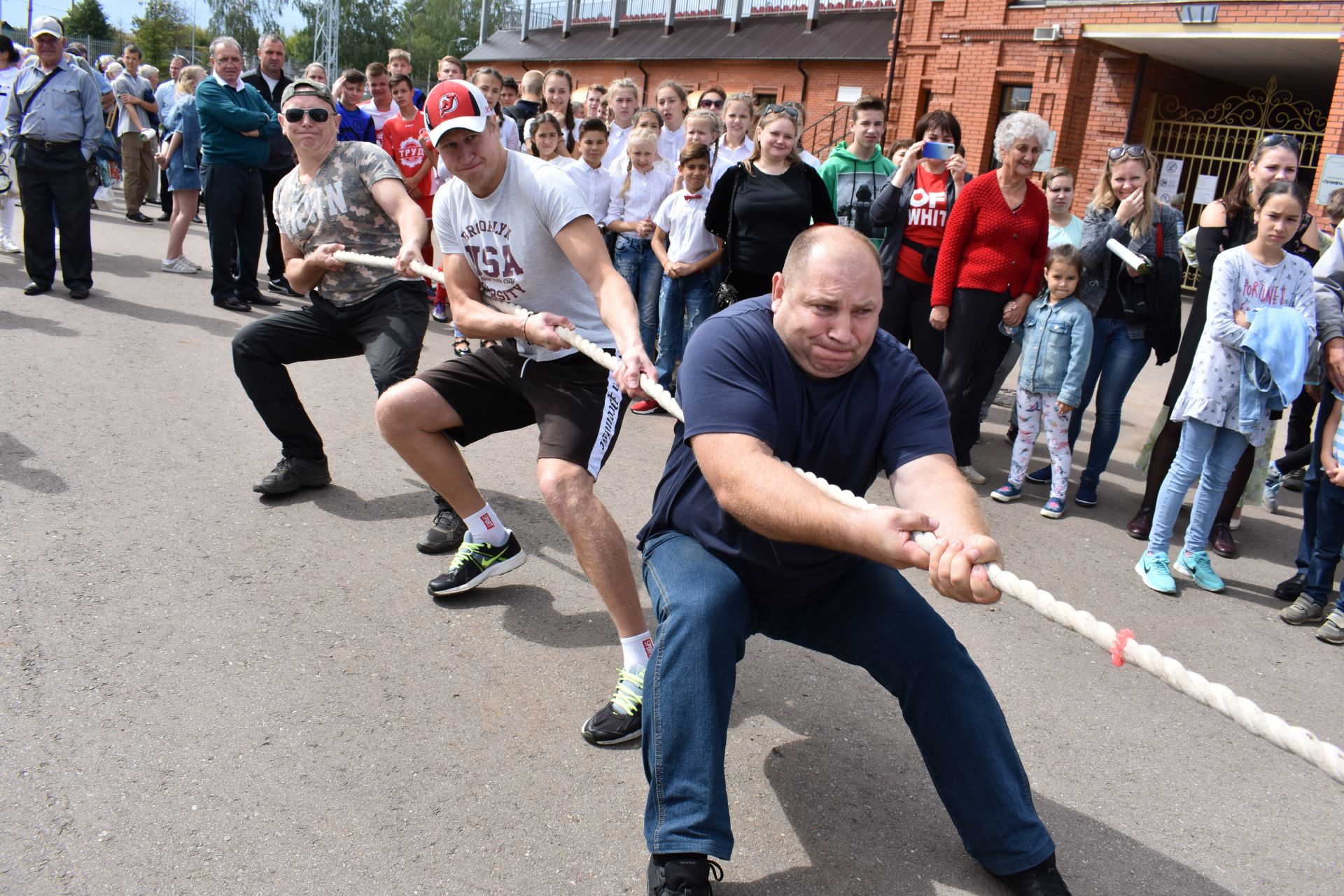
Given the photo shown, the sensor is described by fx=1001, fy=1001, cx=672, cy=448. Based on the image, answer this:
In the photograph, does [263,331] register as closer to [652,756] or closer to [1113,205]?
[652,756]

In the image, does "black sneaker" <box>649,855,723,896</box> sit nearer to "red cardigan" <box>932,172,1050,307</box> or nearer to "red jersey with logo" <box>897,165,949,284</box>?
"red cardigan" <box>932,172,1050,307</box>

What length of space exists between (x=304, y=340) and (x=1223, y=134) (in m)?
17.8

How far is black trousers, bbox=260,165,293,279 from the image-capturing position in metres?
9.30

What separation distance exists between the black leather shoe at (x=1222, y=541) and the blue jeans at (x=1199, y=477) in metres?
0.59

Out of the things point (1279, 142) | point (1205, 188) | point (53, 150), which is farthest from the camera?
point (1205, 188)

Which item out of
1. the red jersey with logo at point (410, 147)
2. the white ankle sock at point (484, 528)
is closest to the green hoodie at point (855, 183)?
the white ankle sock at point (484, 528)

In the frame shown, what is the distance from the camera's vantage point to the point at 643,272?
→ 24.1 ft

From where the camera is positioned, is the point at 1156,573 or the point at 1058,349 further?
the point at 1058,349

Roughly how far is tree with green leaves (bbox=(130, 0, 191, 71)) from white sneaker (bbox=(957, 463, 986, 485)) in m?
54.3

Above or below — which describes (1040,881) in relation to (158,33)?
below

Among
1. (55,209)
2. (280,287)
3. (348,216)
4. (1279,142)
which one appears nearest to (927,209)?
(1279,142)

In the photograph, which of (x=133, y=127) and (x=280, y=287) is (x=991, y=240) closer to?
(x=280, y=287)

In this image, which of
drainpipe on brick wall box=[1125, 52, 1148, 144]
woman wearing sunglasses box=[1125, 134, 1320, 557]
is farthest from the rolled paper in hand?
drainpipe on brick wall box=[1125, 52, 1148, 144]

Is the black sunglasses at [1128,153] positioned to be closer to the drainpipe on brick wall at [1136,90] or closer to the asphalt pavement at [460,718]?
the asphalt pavement at [460,718]
